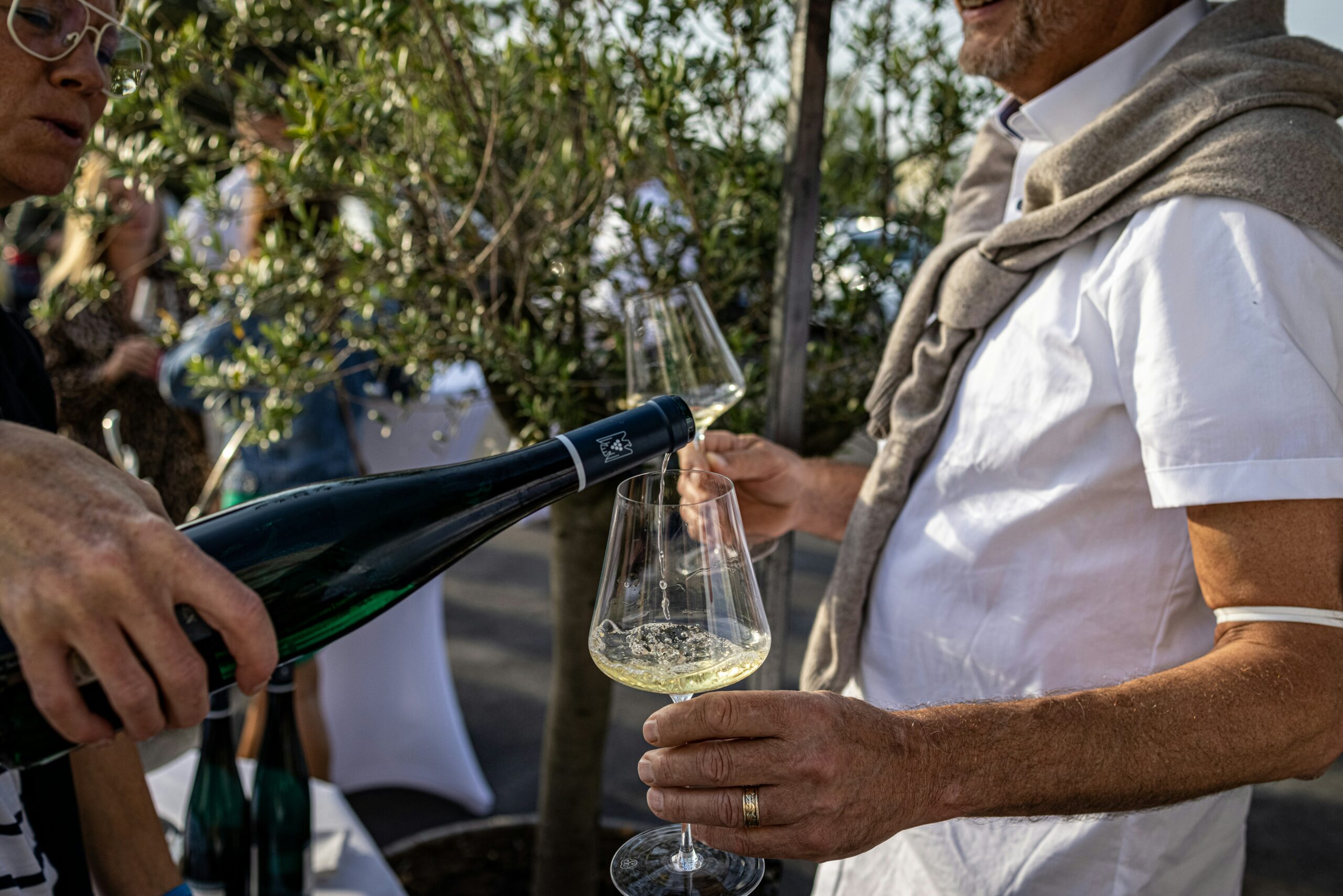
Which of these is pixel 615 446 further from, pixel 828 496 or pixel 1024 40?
pixel 1024 40

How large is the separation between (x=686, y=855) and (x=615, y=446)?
1.55ft

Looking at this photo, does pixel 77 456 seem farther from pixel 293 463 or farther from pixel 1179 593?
pixel 293 463

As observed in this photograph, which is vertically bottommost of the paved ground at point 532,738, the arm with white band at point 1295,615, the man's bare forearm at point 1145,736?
the paved ground at point 532,738

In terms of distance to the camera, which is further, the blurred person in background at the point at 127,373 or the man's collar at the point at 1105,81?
the blurred person in background at the point at 127,373

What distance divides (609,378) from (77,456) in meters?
1.49

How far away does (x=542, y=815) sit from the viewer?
8.49 ft

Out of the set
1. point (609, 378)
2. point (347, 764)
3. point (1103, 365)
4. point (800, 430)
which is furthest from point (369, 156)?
point (347, 764)

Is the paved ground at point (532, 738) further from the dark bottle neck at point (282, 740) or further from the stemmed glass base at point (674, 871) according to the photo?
the stemmed glass base at point (674, 871)

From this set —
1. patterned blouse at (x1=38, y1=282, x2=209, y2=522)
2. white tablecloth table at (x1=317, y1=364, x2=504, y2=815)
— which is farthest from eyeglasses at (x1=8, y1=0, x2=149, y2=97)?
patterned blouse at (x1=38, y1=282, x2=209, y2=522)

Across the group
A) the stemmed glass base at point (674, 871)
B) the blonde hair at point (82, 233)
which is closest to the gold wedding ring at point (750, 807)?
the stemmed glass base at point (674, 871)

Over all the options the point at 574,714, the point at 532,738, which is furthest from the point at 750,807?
the point at 532,738

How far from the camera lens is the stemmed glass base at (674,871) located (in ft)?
3.45

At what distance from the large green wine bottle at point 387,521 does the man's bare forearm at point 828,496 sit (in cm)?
75

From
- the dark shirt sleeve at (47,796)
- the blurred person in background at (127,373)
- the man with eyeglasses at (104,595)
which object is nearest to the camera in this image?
the man with eyeglasses at (104,595)
